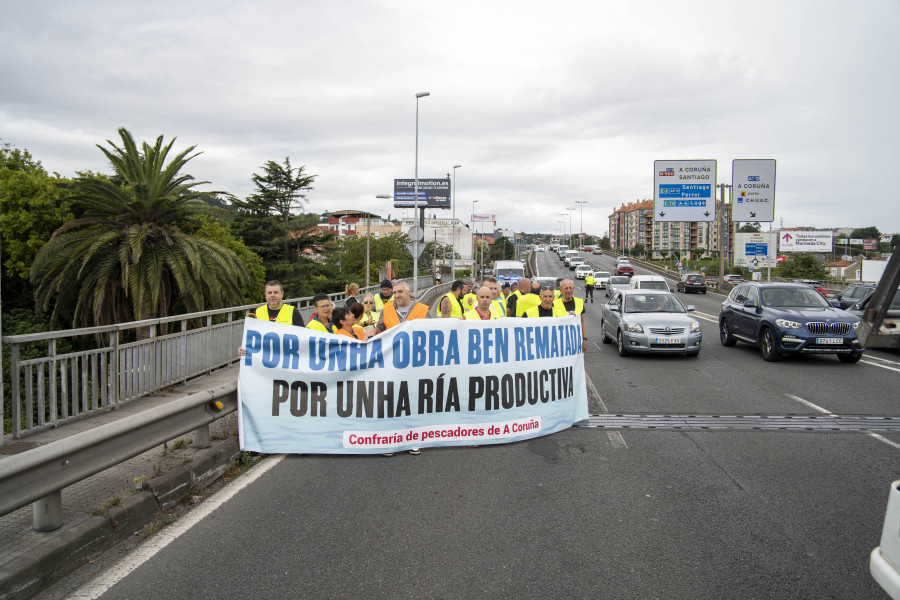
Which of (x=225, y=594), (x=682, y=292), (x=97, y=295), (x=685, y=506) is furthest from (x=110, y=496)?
(x=682, y=292)

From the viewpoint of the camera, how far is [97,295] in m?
13.0

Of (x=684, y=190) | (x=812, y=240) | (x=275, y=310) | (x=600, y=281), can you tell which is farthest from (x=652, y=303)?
(x=812, y=240)

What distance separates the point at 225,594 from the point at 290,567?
43 cm

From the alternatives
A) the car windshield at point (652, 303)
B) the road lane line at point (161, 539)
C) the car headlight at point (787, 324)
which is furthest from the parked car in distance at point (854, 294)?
the road lane line at point (161, 539)

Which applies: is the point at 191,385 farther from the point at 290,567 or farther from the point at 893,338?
the point at 893,338

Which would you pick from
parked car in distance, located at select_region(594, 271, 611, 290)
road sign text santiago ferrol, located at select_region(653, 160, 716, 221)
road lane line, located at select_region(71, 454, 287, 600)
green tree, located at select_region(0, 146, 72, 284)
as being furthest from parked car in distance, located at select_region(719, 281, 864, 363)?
parked car in distance, located at select_region(594, 271, 611, 290)

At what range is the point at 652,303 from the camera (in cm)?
1496

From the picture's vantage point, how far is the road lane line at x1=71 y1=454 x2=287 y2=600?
3.58m

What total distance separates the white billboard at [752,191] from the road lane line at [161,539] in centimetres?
3659

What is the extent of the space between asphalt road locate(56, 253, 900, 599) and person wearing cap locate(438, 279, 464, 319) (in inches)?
92.0

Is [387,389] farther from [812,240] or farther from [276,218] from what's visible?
[812,240]

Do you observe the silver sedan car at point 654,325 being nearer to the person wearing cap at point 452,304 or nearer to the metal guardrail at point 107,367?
the person wearing cap at point 452,304

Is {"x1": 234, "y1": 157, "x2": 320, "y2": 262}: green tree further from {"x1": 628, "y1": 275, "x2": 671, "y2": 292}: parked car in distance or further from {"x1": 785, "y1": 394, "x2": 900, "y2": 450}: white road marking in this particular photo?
{"x1": 785, "y1": 394, "x2": 900, "y2": 450}: white road marking

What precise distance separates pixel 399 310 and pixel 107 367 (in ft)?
13.5
